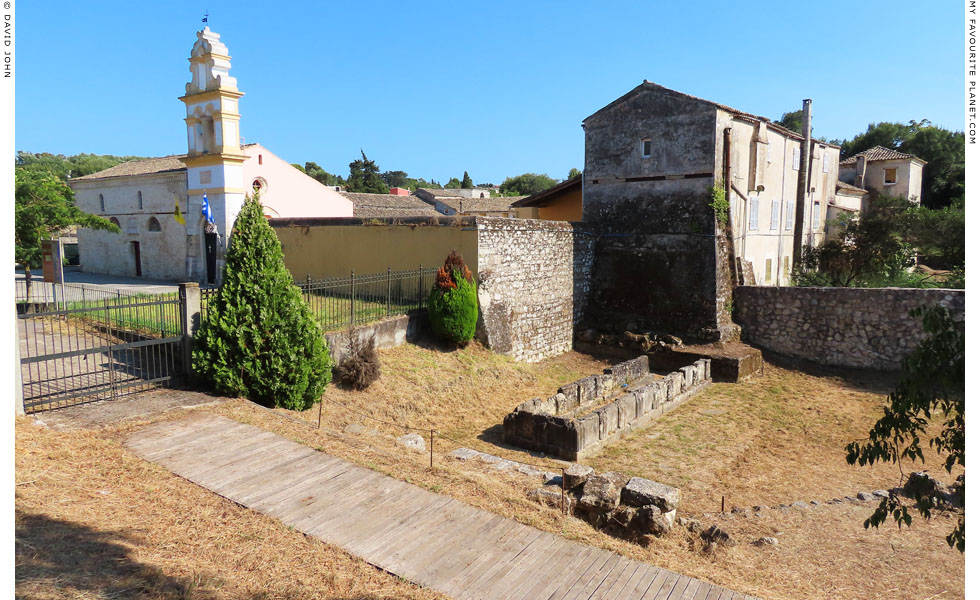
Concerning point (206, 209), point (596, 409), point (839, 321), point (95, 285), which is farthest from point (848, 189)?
point (95, 285)

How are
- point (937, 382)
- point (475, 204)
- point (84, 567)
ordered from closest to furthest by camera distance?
point (937, 382) < point (84, 567) < point (475, 204)

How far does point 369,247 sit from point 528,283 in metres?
4.74

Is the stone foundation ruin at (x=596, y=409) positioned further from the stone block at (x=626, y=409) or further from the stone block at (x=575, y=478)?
the stone block at (x=575, y=478)

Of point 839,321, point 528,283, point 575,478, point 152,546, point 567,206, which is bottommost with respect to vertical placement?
point 575,478

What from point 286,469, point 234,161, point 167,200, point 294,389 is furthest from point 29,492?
point 167,200

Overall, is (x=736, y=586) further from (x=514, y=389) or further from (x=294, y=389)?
(x=514, y=389)

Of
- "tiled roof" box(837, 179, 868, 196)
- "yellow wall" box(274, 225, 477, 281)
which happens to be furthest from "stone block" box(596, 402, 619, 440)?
"tiled roof" box(837, 179, 868, 196)

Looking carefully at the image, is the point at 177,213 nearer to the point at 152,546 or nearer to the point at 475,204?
the point at 475,204

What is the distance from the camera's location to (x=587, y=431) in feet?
34.8

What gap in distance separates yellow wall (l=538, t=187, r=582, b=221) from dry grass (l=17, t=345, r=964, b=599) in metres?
10.4

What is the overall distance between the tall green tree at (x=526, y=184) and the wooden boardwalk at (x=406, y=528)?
214ft

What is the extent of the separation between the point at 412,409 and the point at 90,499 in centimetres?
675

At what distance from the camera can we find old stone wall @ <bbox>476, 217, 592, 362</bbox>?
1521cm

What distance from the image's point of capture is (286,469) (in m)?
6.66
